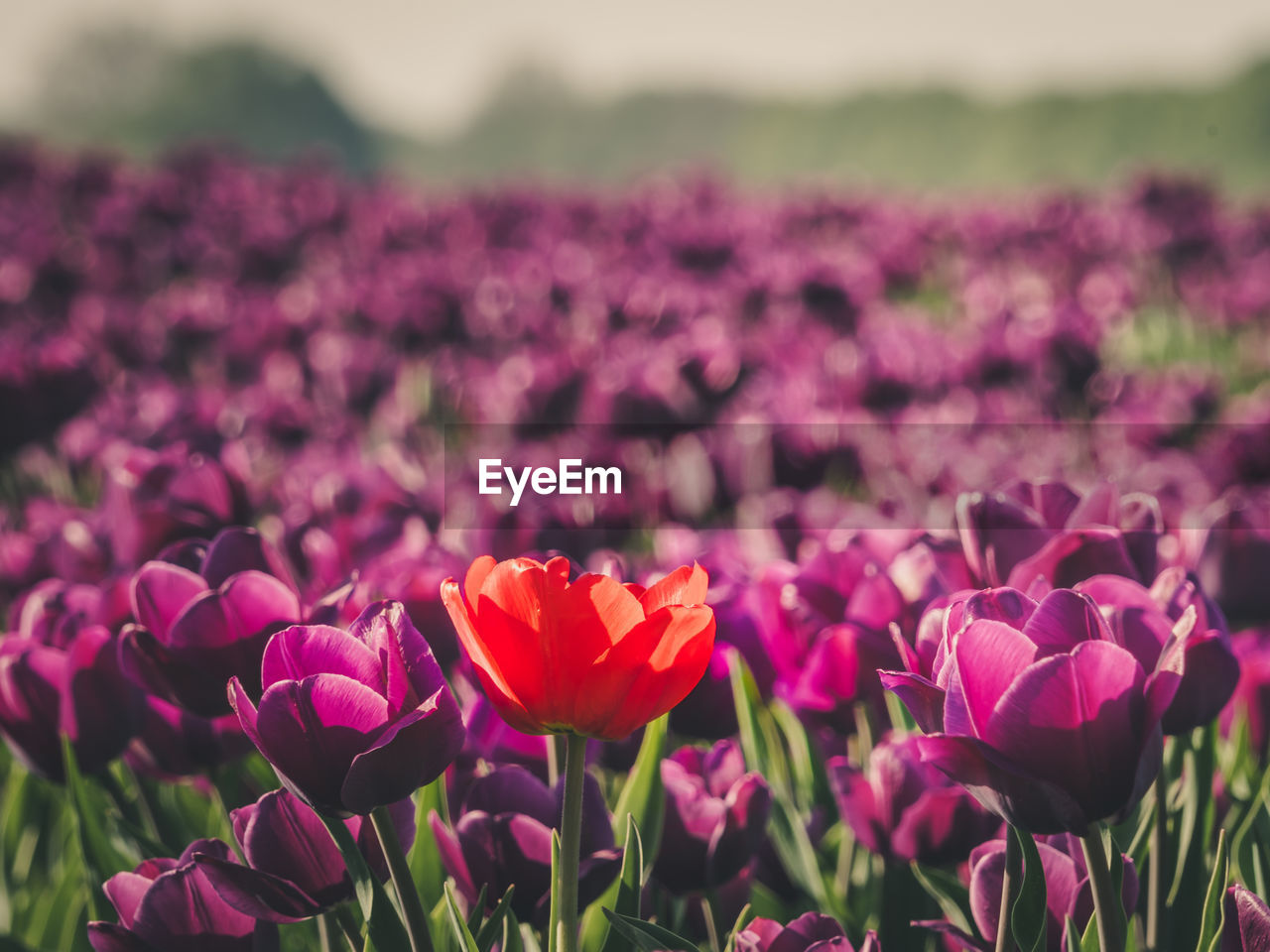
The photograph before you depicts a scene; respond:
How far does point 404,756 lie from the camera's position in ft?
1.87

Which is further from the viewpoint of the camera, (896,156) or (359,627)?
(896,156)

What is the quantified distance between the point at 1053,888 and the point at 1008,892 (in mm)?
101

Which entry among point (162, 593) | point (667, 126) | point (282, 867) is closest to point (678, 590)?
point (282, 867)

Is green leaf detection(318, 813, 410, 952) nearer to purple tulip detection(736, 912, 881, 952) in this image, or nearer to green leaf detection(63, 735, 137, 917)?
purple tulip detection(736, 912, 881, 952)

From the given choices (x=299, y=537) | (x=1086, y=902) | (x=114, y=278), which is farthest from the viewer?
(x=114, y=278)

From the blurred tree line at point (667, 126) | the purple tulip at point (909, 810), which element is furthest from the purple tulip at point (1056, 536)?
the blurred tree line at point (667, 126)

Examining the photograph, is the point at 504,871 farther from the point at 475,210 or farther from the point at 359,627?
the point at 475,210

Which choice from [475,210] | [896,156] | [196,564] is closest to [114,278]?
[475,210]

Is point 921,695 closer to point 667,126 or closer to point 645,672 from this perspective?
point 645,672

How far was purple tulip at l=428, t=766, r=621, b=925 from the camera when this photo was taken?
705mm

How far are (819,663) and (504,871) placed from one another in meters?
0.31

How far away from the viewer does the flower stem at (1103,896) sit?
0.56 metres

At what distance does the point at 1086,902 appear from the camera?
0.71m

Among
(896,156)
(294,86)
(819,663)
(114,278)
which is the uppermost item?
(294,86)
